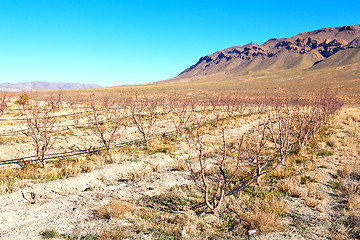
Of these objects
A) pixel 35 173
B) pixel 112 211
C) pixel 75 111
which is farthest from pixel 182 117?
pixel 112 211

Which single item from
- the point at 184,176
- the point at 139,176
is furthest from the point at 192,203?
the point at 139,176

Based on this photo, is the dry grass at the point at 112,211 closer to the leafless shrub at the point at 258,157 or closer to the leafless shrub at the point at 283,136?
the leafless shrub at the point at 258,157

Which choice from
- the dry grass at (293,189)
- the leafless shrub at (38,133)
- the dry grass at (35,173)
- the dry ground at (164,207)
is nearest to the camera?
the dry ground at (164,207)

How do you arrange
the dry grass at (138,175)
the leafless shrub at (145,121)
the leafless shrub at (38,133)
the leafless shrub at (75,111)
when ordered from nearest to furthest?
the dry grass at (138,175) → the leafless shrub at (38,133) → the leafless shrub at (145,121) → the leafless shrub at (75,111)

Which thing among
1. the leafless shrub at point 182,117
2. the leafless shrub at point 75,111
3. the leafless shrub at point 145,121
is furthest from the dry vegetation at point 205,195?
the leafless shrub at point 75,111

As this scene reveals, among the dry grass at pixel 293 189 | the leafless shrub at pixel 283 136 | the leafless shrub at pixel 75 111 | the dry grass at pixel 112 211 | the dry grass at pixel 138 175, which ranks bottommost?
the dry grass at pixel 293 189

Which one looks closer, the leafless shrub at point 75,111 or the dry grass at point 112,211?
the dry grass at point 112,211

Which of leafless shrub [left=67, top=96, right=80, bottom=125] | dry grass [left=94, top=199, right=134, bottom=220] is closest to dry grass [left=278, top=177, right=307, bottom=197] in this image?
dry grass [left=94, top=199, right=134, bottom=220]

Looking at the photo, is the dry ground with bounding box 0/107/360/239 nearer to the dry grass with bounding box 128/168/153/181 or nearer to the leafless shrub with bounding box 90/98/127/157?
the dry grass with bounding box 128/168/153/181

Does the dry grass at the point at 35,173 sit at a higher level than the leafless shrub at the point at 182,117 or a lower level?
lower

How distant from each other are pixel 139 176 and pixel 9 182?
12.1 ft

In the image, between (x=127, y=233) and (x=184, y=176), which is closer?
(x=127, y=233)

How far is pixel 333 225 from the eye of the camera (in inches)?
160

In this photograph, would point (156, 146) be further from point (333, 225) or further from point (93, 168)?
point (333, 225)
